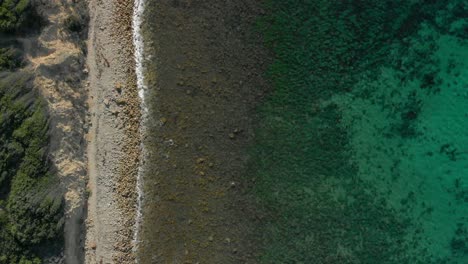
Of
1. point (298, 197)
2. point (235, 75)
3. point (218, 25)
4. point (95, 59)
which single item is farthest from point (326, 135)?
point (95, 59)

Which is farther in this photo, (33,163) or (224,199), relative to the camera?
(224,199)

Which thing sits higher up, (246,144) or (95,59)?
(95,59)

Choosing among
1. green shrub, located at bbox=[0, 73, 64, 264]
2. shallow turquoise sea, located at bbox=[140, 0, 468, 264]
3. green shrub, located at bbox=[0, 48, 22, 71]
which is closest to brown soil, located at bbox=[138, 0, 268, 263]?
shallow turquoise sea, located at bbox=[140, 0, 468, 264]

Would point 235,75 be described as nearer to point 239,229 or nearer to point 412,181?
point 239,229

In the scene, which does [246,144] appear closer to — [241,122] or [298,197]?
[241,122]

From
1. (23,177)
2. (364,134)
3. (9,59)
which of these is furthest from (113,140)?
(364,134)

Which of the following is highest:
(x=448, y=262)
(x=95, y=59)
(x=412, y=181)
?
(x=95, y=59)
